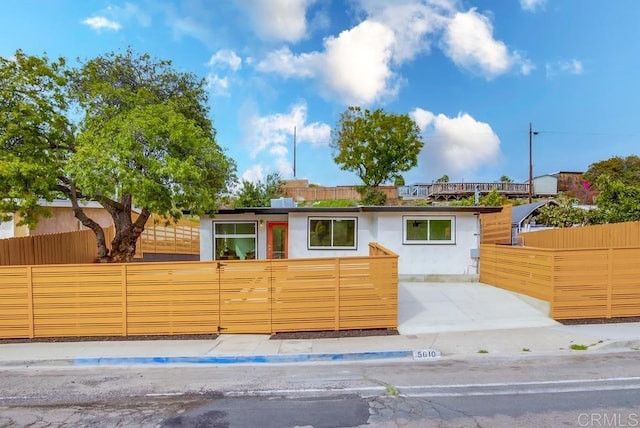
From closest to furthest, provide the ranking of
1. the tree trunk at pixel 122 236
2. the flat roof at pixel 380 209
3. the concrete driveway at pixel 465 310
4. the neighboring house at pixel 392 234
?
the concrete driveway at pixel 465 310 → the tree trunk at pixel 122 236 → the flat roof at pixel 380 209 → the neighboring house at pixel 392 234

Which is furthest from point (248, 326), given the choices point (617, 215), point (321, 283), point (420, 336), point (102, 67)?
point (617, 215)

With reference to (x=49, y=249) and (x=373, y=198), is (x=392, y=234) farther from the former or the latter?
(x=373, y=198)

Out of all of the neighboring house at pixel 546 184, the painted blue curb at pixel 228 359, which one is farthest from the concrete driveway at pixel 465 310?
the neighboring house at pixel 546 184

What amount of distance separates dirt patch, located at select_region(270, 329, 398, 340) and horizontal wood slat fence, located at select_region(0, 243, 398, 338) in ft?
0.32

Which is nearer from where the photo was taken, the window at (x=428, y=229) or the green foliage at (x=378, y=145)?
the window at (x=428, y=229)

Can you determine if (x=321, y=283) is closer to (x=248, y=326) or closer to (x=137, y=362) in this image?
(x=248, y=326)

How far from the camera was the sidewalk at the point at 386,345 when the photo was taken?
6883 millimetres

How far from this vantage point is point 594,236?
585 inches

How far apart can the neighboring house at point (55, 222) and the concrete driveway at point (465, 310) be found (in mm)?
14910

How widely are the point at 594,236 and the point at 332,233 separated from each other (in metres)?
10.6

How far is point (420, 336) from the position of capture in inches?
315

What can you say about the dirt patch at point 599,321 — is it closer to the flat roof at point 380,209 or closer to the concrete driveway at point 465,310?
the concrete driveway at point 465,310

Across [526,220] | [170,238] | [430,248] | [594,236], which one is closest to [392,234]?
[430,248]

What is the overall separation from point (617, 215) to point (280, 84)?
22.2 meters
